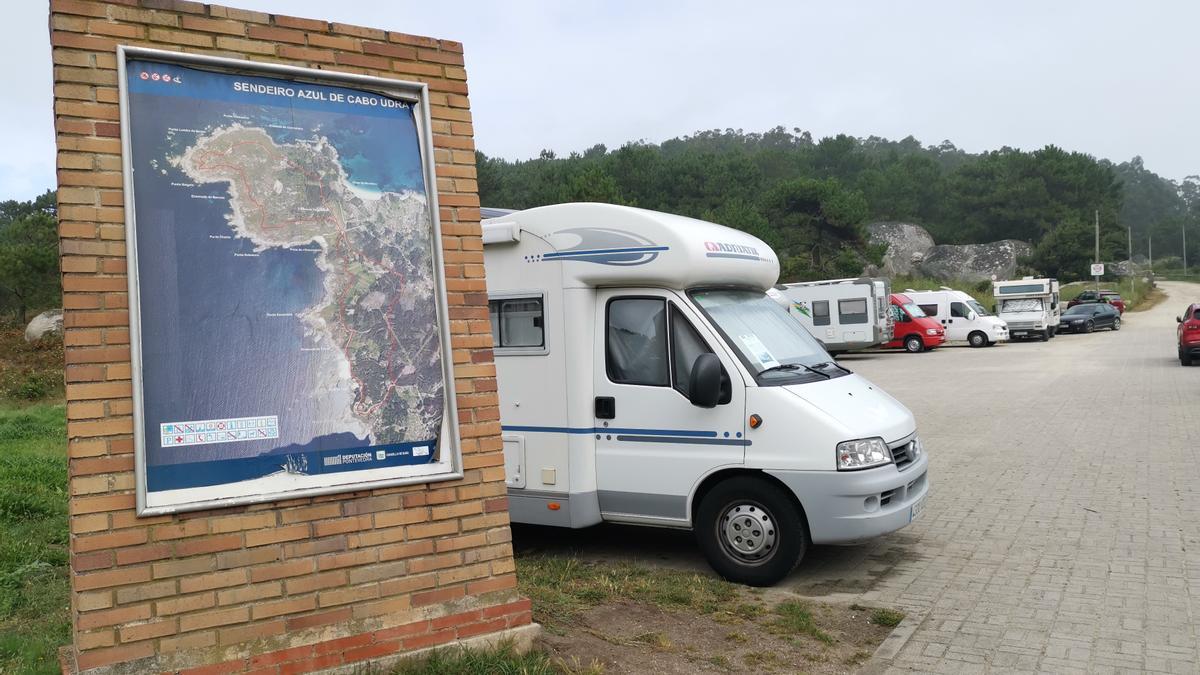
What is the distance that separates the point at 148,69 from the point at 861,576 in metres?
5.41

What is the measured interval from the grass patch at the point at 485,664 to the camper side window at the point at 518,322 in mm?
2957

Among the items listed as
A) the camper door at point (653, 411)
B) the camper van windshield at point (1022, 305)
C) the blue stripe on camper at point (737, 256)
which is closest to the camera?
the camper door at point (653, 411)

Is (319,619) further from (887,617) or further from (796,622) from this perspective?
(887,617)

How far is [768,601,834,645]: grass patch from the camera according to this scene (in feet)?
18.1

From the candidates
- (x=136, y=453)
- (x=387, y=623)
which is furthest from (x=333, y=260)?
(x=387, y=623)

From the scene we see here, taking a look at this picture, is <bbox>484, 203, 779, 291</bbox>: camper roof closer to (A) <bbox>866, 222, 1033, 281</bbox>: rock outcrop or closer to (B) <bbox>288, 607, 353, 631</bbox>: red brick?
(B) <bbox>288, 607, 353, 631</bbox>: red brick

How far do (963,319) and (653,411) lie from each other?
32.5 meters

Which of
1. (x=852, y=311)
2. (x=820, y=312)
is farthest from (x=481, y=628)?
(x=820, y=312)

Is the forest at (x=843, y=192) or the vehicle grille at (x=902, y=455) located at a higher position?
the forest at (x=843, y=192)

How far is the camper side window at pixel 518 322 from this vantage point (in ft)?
23.7

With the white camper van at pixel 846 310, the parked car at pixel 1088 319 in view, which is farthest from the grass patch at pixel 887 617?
the parked car at pixel 1088 319

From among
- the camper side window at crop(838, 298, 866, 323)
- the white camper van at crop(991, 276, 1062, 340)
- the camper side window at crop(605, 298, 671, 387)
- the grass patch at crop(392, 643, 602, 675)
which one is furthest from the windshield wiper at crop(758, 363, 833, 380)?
the white camper van at crop(991, 276, 1062, 340)

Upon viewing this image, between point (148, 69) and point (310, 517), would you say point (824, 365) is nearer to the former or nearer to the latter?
point (310, 517)

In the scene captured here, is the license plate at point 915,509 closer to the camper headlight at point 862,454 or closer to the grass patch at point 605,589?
the camper headlight at point 862,454
